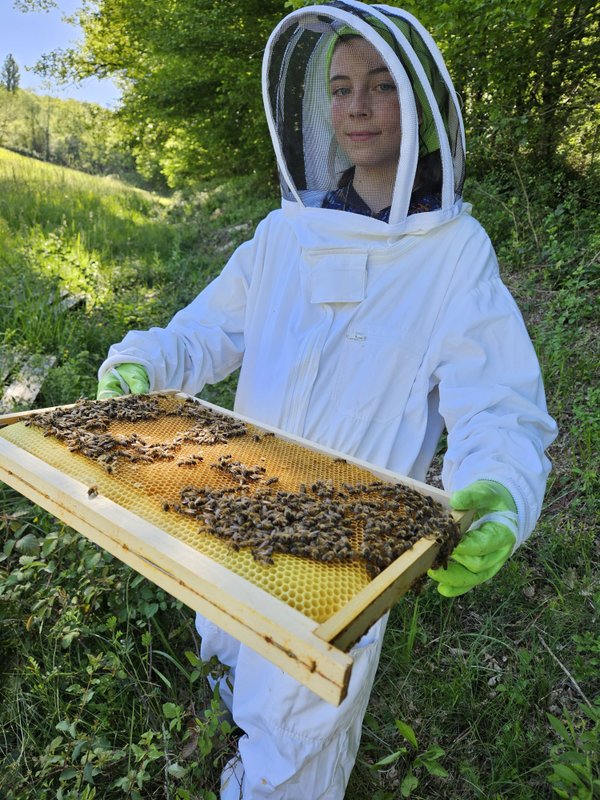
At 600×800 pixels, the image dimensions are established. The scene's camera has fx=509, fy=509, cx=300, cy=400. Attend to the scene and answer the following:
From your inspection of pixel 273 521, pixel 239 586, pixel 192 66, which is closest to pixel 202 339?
pixel 273 521

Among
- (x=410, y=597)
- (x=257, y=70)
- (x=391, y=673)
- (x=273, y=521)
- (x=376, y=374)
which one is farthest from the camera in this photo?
(x=257, y=70)

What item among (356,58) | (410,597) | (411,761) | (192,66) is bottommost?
(411,761)

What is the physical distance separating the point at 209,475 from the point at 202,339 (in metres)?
0.97

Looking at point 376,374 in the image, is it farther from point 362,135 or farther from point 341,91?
point 341,91

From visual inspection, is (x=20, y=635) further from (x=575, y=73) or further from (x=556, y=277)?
(x=575, y=73)

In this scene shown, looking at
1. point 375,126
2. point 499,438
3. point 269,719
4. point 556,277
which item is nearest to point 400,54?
point 375,126

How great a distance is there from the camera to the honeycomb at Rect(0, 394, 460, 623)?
1.28m

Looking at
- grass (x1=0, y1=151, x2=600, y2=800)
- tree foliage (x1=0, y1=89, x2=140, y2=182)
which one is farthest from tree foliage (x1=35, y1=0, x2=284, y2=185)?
grass (x1=0, y1=151, x2=600, y2=800)

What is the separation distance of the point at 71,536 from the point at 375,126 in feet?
8.64

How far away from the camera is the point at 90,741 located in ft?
6.90

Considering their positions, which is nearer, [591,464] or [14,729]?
[14,729]

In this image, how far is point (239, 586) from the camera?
1159 millimetres

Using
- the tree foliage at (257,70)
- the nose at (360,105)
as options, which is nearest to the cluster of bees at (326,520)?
the nose at (360,105)

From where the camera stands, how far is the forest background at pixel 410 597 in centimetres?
220
